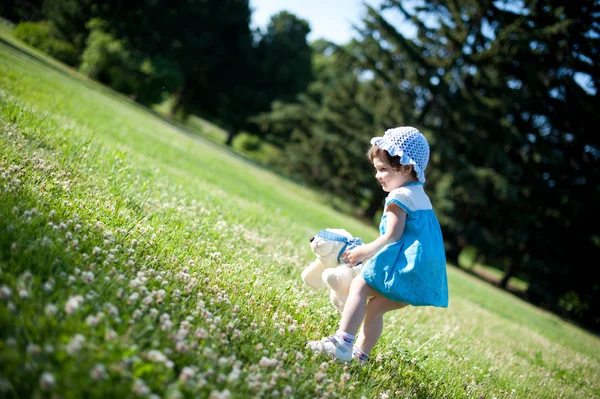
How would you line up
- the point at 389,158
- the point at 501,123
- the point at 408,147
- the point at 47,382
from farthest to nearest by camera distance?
the point at 501,123
the point at 389,158
the point at 408,147
the point at 47,382

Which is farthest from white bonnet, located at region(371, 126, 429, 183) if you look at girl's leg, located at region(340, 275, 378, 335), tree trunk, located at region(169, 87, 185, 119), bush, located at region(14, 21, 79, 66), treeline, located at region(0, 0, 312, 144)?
tree trunk, located at region(169, 87, 185, 119)

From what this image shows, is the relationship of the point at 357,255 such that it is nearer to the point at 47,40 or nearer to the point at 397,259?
the point at 397,259

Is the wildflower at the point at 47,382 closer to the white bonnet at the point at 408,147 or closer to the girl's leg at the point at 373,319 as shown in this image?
the girl's leg at the point at 373,319

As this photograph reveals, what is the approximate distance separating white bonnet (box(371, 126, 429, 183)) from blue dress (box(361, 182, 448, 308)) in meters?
0.23

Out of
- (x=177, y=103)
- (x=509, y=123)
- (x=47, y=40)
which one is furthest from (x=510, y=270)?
(x=47, y=40)

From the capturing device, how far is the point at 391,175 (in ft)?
11.2

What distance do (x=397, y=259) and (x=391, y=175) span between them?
752 millimetres

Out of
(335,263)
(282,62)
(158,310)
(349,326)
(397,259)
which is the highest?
(282,62)

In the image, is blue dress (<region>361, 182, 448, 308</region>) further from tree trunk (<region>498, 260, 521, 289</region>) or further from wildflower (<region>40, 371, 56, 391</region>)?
tree trunk (<region>498, 260, 521, 289</region>)

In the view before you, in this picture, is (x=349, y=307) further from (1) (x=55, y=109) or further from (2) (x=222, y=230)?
(1) (x=55, y=109)

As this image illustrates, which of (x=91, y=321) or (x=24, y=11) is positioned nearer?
(x=91, y=321)

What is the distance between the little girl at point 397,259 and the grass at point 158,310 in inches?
10.2

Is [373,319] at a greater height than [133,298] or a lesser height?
greater

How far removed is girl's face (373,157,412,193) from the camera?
339 centimetres
